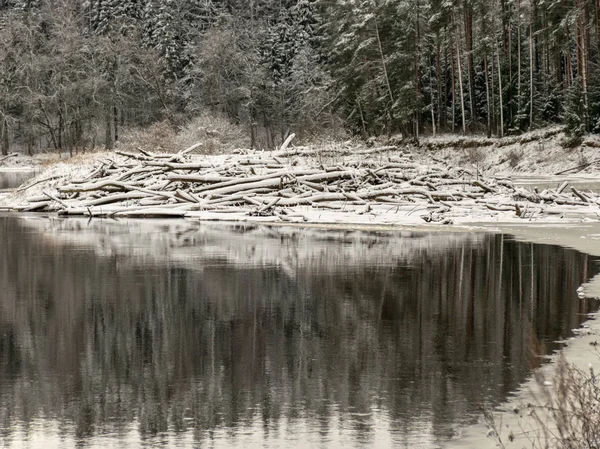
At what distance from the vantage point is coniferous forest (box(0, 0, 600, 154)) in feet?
187

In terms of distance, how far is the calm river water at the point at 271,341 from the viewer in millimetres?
6543

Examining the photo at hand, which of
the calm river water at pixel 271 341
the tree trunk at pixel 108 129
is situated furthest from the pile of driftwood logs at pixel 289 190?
the tree trunk at pixel 108 129

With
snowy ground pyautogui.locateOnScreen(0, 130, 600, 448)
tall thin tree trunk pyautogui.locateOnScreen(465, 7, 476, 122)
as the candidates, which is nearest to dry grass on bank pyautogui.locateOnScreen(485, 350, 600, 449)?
snowy ground pyautogui.locateOnScreen(0, 130, 600, 448)

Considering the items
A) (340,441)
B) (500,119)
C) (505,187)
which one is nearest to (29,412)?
(340,441)

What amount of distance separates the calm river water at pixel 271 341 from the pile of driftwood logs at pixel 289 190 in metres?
9.36

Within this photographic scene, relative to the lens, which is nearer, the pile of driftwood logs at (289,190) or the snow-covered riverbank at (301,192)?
the snow-covered riverbank at (301,192)

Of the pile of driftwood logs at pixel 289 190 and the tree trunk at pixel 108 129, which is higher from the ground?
A: the tree trunk at pixel 108 129

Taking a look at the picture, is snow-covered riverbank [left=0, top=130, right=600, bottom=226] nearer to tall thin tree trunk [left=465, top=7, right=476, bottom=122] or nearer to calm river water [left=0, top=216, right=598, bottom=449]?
calm river water [left=0, top=216, right=598, bottom=449]

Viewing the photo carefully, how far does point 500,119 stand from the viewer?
5684 cm

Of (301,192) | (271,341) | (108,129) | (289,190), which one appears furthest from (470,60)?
(271,341)

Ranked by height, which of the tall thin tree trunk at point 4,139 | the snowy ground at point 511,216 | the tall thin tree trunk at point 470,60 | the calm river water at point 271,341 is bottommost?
the calm river water at point 271,341

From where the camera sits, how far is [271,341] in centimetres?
937

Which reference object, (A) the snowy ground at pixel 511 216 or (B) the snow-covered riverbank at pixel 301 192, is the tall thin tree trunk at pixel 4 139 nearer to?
(A) the snowy ground at pixel 511 216

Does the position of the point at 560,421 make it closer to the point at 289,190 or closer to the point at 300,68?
the point at 289,190
